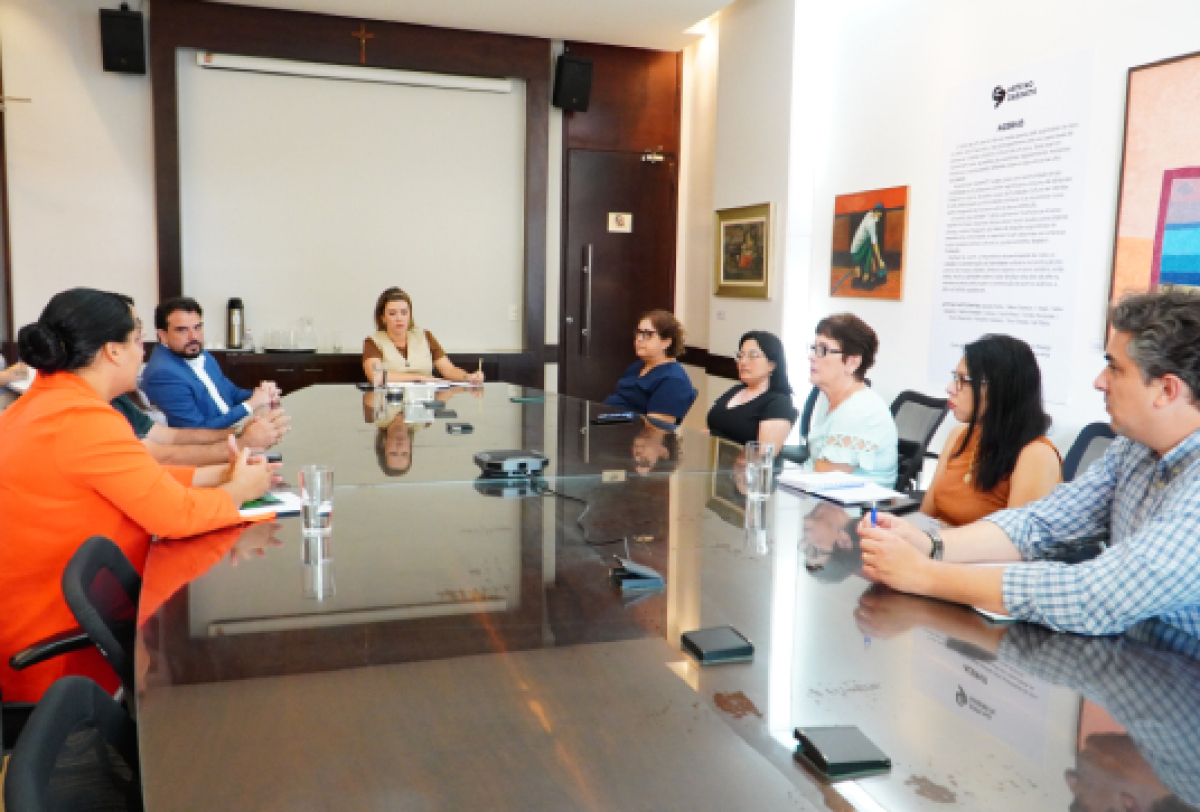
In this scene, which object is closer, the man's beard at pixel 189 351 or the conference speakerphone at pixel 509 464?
the conference speakerphone at pixel 509 464

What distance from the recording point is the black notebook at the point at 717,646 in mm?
1315

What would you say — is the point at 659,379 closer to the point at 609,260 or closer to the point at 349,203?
the point at 609,260

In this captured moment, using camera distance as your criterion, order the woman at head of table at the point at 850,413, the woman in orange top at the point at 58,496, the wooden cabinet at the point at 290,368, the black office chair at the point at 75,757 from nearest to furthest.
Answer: the black office chair at the point at 75,757 < the woman in orange top at the point at 58,496 < the woman at head of table at the point at 850,413 < the wooden cabinet at the point at 290,368

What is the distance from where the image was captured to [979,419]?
2580 millimetres

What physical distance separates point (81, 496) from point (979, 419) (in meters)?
2.29

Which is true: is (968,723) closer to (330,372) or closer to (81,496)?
(81,496)

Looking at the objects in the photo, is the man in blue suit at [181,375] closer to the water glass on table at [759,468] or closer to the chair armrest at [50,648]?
the chair armrest at [50,648]

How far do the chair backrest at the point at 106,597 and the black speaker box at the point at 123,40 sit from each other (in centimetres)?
528

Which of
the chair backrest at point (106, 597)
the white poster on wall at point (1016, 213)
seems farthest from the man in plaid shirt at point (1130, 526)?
the white poster on wall at point (1016, 213)

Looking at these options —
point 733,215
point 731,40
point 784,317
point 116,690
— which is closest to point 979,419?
point 116,690

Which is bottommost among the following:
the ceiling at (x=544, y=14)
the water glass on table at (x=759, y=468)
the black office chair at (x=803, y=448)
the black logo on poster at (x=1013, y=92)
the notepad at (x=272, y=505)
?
the black office chair at (x=803, y=448)

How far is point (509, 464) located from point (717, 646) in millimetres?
1308

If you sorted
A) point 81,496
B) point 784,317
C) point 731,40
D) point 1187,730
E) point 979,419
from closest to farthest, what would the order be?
point 1187,730 < point 81,496 < point 979,419 < point 784,317 < point 731,40

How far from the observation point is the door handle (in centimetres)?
712
